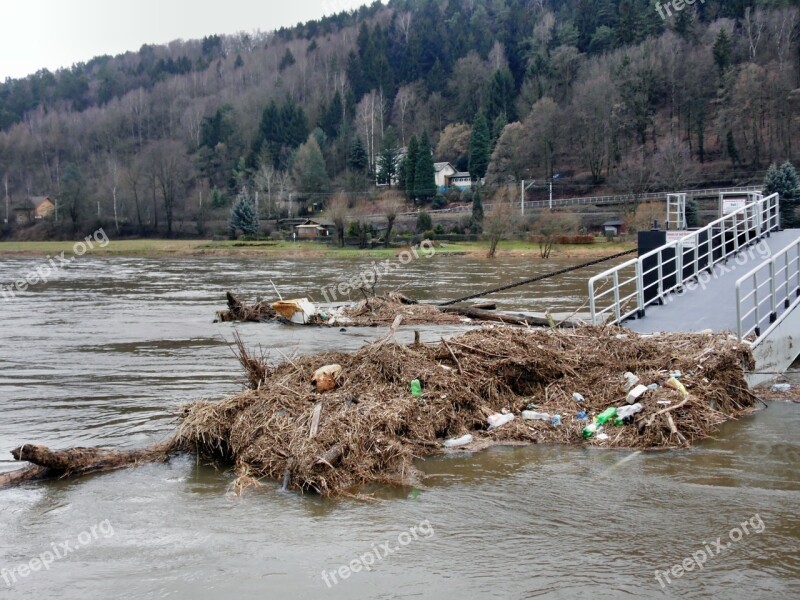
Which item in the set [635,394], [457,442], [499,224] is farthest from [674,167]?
[457,442]

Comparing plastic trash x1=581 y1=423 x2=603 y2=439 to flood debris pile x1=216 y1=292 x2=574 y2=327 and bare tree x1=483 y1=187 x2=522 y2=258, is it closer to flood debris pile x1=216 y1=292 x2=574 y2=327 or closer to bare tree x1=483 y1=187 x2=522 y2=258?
flood debris pile x1=216 y1=292 x2=574 y2=327

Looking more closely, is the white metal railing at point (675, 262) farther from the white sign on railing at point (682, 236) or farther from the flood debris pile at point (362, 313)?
the flood debris pile at point (362, 313)

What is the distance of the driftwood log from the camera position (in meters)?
8.52

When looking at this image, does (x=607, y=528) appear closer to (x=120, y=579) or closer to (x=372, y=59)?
(x=120, y=579)

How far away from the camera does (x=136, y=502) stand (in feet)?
26.8

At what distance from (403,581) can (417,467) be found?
2439 millimetres

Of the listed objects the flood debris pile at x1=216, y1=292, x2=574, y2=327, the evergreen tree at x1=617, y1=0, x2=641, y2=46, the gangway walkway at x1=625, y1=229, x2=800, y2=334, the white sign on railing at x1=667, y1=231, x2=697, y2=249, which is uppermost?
the evergreen tree at x1=617, y1=0, x2=641, y2=46

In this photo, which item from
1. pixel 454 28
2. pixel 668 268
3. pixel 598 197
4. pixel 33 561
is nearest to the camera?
pixel 33 561

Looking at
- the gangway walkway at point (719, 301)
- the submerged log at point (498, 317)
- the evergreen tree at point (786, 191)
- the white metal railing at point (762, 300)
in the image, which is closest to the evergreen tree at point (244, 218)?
the evergreen tree at point (786, 191)

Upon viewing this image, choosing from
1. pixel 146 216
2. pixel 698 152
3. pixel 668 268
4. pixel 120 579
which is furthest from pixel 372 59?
pixel 120 579

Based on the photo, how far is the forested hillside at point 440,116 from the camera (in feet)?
329

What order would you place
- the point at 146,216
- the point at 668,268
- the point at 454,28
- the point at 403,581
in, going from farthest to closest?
1. the point at 454,28
2. the point at 146,216
3. the point at 668,268
4. the point at 403,581

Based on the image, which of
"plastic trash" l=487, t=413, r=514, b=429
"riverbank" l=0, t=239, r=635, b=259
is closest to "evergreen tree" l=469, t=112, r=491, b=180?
"riverbank" l=0, t=239, r=635, b=259

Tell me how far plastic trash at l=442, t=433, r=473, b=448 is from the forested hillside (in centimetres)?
7912
